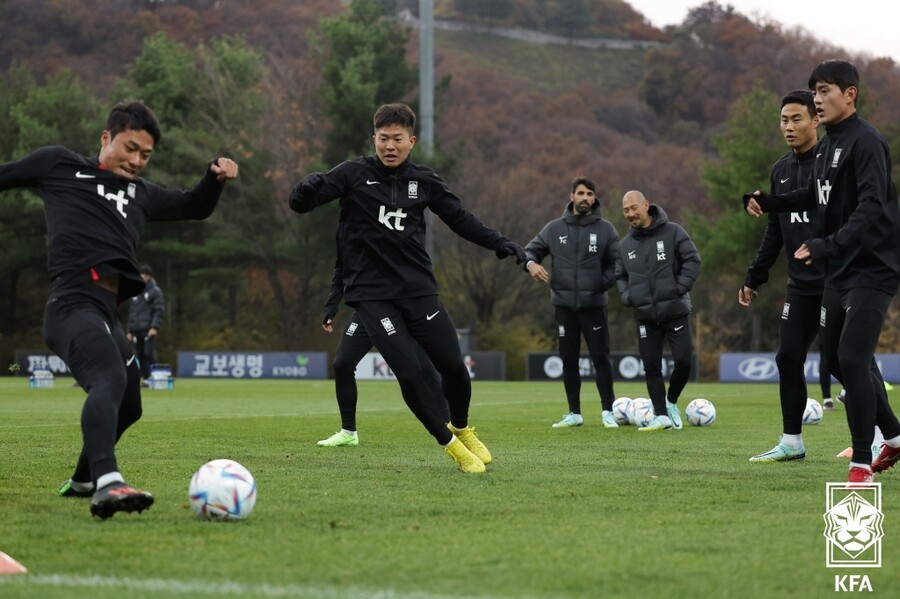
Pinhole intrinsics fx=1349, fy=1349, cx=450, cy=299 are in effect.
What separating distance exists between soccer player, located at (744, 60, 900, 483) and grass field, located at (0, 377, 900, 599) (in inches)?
22.9

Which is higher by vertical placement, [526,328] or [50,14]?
[50,14]

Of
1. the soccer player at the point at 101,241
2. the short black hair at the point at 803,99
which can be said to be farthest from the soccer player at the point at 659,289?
the soccer player at the point at 101,241

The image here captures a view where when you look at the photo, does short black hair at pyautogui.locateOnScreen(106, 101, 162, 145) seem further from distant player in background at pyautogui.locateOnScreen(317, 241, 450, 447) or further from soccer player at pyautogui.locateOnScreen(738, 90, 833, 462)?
distant player in background at pyautogui.locateOnScreen(317, 241, 450, 447)

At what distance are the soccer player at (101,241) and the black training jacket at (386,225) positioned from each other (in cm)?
177

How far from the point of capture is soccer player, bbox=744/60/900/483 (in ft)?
24.3

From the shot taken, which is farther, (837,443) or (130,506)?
(837,443)

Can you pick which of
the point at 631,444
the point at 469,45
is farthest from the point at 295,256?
the point at 469,45

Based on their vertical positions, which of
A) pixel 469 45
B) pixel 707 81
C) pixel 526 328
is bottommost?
pixel 526 328

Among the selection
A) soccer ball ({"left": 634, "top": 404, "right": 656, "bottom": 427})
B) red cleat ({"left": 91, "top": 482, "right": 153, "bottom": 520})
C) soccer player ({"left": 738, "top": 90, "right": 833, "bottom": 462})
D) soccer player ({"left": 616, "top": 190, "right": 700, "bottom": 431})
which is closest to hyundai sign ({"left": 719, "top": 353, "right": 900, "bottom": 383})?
soccer ball ({"left": 634, "top": 404, "right": 656, "bottom": 427})

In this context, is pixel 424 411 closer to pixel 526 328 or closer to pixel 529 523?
pixel 529 523

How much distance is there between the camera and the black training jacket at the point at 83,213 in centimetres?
655

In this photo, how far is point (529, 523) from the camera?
20.0 feet

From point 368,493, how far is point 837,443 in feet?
17.6

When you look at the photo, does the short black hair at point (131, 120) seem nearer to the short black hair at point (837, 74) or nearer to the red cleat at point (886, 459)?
the short black hair at point (837, 74)
